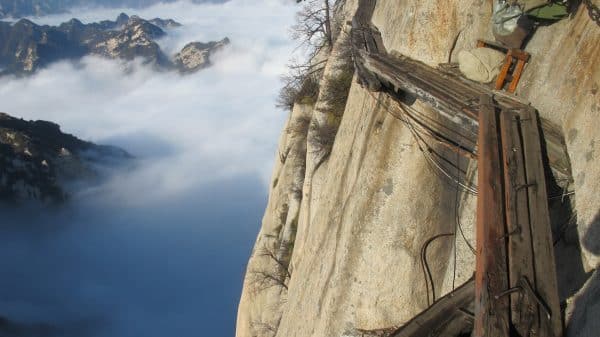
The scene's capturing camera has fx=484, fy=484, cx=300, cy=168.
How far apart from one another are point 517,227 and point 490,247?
643 mm

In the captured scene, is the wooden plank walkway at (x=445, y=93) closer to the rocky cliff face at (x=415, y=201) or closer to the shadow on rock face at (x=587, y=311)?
the rocky cliff face at (x=415, y=201)

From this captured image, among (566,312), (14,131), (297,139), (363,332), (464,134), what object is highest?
(14,131)

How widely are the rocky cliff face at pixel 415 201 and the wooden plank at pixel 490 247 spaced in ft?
3.39

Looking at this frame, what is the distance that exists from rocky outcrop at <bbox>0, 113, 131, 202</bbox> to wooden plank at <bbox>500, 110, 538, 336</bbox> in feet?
567

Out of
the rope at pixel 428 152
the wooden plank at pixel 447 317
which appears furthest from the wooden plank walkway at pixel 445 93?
the wooden plank at pixel 447 317

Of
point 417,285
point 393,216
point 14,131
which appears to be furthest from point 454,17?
point 14,131

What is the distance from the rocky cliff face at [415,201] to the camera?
25.7 ft

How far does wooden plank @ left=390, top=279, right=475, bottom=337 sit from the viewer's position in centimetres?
823

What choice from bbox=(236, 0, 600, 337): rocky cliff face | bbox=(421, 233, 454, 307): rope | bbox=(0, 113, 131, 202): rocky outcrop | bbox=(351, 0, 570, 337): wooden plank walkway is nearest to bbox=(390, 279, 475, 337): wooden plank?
bbox=(351, 0, 570, 337): wooden plank walkway

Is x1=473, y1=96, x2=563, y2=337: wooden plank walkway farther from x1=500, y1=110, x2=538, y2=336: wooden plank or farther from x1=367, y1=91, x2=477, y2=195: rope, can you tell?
x1=367, y1=91, x2=477, y2=195: rope

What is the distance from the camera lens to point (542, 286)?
6.49 m

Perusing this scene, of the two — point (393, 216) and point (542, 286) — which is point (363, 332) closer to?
point (393, 216)

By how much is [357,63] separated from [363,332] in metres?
7.42

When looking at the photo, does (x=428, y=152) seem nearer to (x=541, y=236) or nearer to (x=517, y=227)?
(x=517, y=227)
